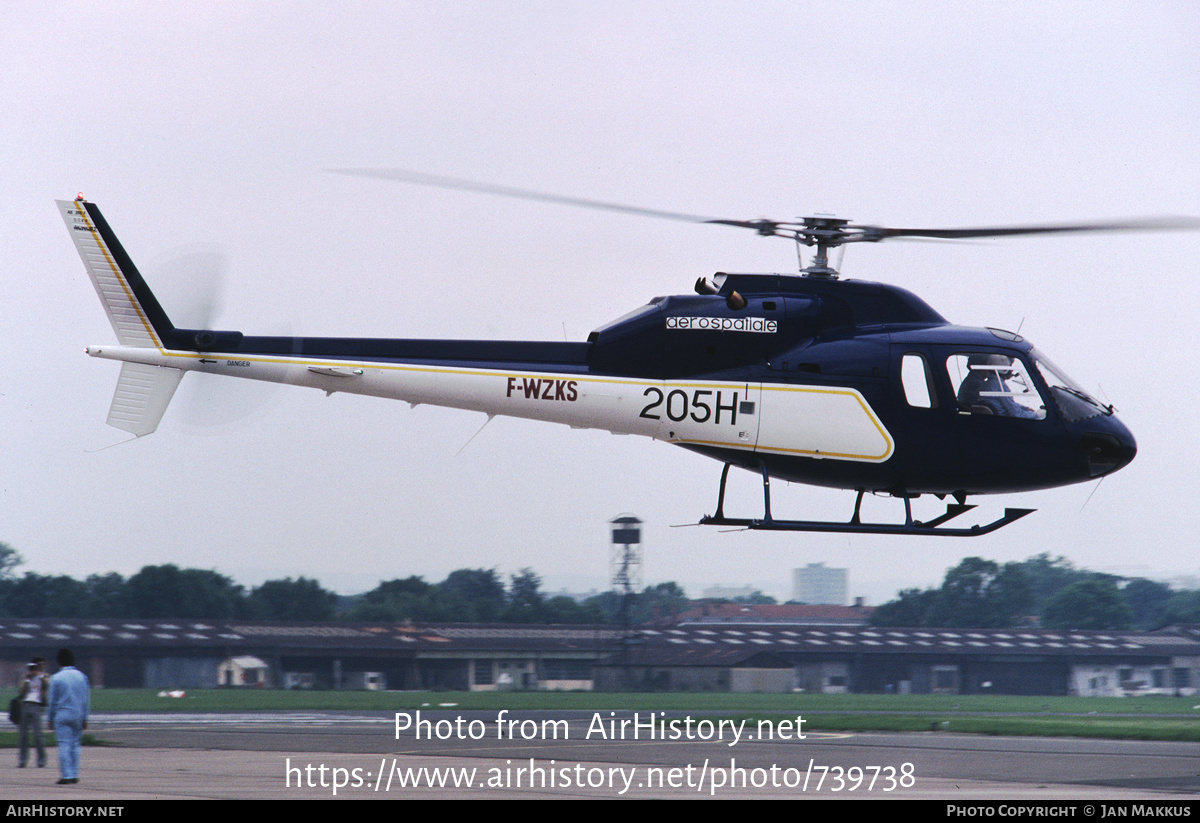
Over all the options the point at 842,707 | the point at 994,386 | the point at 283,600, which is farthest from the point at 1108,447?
the point at 283,600

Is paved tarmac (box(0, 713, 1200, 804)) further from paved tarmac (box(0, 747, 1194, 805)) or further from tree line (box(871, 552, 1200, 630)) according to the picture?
tree line (box(871, 552, 1200, 630))

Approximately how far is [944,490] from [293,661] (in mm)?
48845

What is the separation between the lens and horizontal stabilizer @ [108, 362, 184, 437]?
555 inches

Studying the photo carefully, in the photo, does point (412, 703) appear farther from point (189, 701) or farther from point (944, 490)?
point (944, 490)

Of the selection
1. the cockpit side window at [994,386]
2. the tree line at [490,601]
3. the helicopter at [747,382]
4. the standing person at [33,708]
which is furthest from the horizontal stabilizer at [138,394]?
the tree line at [490,601]

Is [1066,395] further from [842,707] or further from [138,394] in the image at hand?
Result: [842,707]

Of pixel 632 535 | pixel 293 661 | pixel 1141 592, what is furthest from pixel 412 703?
pixel 1141 592

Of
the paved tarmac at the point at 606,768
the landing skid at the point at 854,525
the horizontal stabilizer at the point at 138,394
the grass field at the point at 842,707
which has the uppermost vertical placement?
the horizontal stabilizer at the point at 138,394

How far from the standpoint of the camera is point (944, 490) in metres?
14.2

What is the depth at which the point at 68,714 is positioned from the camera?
41.0 ft

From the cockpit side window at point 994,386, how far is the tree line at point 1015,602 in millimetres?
61678

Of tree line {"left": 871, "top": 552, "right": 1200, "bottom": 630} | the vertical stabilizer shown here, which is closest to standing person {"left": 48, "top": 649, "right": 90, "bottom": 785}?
the vertical stabilizer

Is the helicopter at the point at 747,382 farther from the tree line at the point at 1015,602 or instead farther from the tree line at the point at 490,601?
the tree line at the point at 1015,602

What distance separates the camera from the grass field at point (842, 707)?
28484 mm
